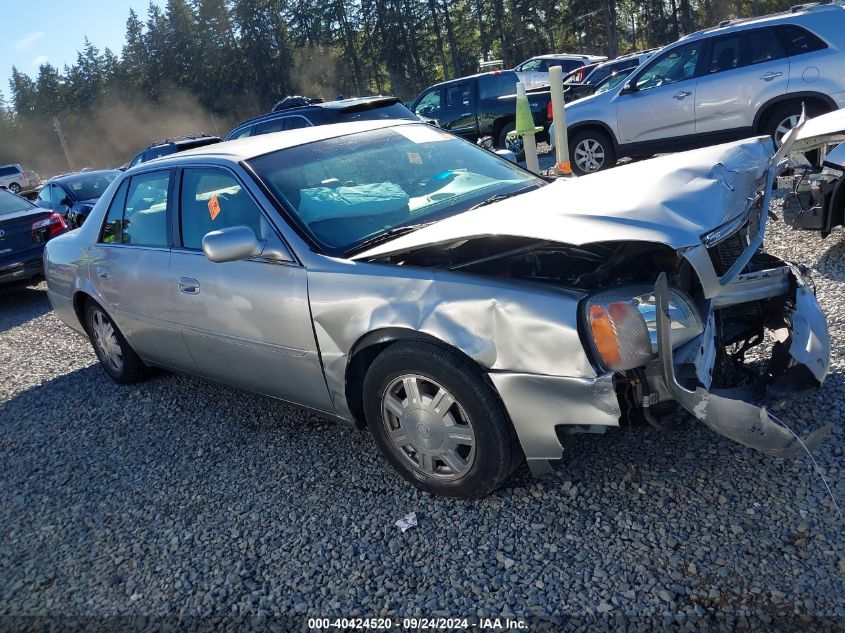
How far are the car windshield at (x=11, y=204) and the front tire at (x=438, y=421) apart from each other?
325 inches

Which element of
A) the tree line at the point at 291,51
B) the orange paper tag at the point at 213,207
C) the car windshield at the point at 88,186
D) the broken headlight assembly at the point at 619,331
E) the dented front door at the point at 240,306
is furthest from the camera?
the tree line at the point at 291,51

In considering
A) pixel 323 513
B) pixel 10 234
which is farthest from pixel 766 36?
pixel 10 234

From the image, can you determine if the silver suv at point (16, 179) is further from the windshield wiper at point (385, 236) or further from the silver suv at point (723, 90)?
the windshield wiper at point (385, 236)

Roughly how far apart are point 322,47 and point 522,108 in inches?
2297

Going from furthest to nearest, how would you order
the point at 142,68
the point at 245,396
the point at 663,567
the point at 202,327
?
the point at 142,68
the point at 245,396
the point at 202,327
the point at 663,567

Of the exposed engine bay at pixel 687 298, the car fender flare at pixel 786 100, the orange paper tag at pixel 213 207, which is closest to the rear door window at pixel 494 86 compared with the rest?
the car fender flare at pixel 786 100

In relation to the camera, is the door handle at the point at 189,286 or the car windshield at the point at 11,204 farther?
the car windshield at the point at 11,204

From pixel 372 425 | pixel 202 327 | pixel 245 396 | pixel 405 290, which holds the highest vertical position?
pixel 405 290

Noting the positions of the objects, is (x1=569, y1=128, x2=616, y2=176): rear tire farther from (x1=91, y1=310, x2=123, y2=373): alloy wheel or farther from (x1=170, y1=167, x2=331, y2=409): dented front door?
(x1=170, y1=167, x2=331, y2=409): dented front door

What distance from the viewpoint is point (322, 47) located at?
6094cm

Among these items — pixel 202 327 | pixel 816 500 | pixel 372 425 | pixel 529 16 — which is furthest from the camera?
pixel 529 16

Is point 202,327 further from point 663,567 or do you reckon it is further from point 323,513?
point 663,567

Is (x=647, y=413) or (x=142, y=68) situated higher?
(x=142, y=68)

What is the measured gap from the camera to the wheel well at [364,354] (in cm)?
285
